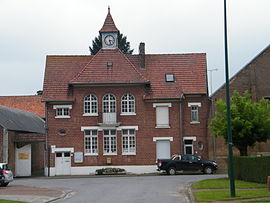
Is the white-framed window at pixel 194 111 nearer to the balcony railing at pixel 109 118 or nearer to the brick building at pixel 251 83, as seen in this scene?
the brick building at pixel 251 83

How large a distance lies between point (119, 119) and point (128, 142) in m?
2.11

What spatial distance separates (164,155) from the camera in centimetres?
4209

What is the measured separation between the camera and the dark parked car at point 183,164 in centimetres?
3812

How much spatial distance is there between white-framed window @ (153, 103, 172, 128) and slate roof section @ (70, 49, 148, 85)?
8.14 feet

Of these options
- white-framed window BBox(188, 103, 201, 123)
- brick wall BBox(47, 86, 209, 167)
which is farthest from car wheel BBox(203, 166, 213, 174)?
white-framed window BBox(188, 103, 201, 123)

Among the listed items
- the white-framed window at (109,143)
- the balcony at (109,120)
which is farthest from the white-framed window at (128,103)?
the white-framed window at (109,143)

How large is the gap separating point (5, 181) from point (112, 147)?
14139 mm

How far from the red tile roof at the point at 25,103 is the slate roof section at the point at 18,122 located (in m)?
6.51

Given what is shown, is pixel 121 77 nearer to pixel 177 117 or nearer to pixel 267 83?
pixel 177 117

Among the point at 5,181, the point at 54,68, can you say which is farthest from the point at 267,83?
the point at 5,181

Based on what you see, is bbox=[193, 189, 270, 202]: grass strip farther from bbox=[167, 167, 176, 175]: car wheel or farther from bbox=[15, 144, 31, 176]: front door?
bbox=[15, 144, 31, 176]: front door

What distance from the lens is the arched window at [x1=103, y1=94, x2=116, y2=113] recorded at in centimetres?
4228

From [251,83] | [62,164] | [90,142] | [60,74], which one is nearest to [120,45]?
[60,74]

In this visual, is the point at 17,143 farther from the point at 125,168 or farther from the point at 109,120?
the point at 125,168
